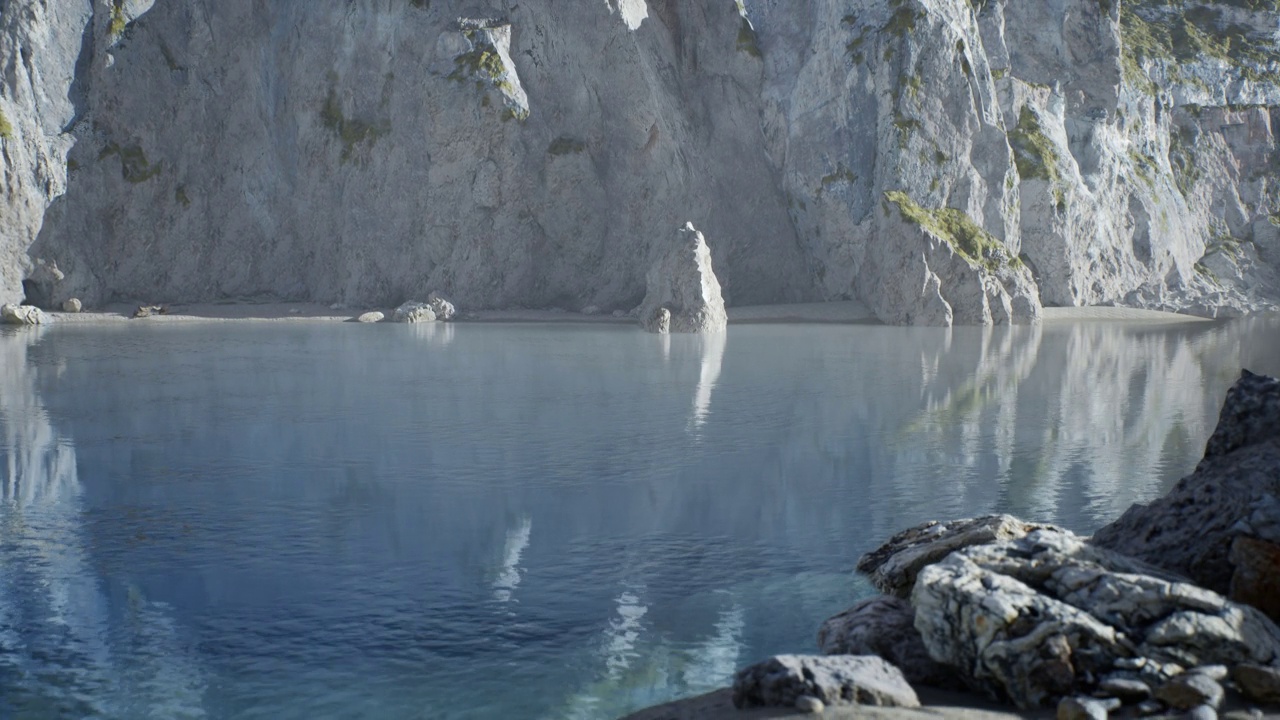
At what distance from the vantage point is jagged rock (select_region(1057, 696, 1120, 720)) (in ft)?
26.1

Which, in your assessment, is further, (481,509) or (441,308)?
(441,308)

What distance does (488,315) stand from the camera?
6400cm

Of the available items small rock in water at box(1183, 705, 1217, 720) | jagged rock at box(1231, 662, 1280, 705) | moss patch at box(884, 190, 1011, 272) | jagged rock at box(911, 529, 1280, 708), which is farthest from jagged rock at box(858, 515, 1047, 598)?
moss patch at box(884, 190, 1011, 272)

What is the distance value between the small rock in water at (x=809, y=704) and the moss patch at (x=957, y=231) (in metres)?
55.1

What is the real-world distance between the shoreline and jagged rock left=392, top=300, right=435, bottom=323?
1.39 m

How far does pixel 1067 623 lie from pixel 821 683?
6.52 feet

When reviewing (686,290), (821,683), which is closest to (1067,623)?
(821,683)

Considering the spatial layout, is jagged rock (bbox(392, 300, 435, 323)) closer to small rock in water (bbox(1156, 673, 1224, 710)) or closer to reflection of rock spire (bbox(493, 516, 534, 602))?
reflection of rock spire (bbox(493, 516, 534, 602))

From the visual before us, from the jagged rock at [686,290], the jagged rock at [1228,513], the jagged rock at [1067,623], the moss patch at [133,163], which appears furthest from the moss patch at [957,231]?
the jagged rock at [1067,623]

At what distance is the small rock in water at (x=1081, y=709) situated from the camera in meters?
7.94

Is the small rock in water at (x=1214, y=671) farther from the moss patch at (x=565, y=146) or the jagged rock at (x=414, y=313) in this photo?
the moss patch at (x=565, y=146)

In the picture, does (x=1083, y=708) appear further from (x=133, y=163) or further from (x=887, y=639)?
(x=133, y=163)

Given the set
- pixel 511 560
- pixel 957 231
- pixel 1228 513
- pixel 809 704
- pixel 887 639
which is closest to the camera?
pixel 809 704

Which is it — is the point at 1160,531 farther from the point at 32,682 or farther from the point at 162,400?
the point at 162,400
